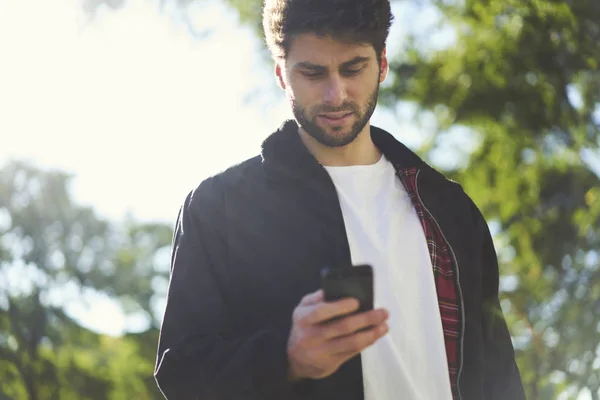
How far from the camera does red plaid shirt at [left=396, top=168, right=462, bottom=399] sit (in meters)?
2.80

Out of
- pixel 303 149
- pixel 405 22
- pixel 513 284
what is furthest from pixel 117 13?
pixel 303 149

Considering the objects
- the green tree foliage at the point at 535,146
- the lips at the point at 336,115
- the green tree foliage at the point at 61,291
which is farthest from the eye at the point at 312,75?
the green tree foliage at the point at 61,291

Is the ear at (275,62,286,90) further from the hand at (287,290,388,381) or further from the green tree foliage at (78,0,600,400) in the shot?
the green tree foliage at (78,0,600,400)

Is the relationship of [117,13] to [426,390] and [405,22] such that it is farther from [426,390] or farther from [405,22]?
[426,390]

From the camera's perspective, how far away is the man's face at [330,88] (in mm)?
2895

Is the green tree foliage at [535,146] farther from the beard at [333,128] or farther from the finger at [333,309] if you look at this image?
the finger at [333,309]

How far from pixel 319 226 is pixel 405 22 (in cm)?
770

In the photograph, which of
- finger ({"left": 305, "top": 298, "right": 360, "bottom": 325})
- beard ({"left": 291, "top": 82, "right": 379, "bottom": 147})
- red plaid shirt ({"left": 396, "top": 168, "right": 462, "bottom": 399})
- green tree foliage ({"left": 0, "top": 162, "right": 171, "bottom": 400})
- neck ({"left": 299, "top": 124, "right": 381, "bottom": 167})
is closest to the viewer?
finger ({"left": 305, "top": 298, "right": 360, "bottom": 325})

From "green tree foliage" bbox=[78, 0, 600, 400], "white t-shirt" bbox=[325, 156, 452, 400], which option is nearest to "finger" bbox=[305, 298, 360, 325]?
"white t-shirt" bbox=[325, 156, 452, 400]

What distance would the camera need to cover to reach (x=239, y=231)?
9.04ft

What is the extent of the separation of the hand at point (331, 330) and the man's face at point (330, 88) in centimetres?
93

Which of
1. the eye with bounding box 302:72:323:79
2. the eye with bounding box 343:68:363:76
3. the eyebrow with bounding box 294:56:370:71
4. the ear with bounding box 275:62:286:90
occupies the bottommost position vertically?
the eye with bounding box 343:68:363:76

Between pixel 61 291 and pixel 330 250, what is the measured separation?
22.3 metres

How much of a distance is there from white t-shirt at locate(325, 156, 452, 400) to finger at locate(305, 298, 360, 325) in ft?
2.11
